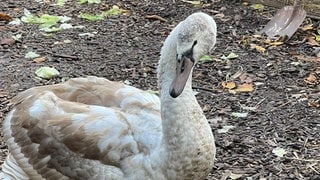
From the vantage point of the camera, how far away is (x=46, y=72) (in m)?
6.96

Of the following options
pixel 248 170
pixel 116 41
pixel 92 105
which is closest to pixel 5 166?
pixel 92 105

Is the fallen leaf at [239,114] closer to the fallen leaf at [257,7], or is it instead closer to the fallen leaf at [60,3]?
the fallen leaf at [257,7]

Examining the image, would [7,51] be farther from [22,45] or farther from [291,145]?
[291,145]

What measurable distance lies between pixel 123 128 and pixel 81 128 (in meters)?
0.27

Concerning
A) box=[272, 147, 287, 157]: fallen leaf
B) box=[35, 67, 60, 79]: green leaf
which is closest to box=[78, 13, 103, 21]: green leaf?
box=[35, 67, 60, 79]: green leaf

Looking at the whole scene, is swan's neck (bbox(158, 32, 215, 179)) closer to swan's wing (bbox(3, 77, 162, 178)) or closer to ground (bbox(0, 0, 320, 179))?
swan's wing (bbox(3, 77, 162, 178))

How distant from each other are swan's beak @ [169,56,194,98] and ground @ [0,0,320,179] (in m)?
1.40

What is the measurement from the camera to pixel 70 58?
7.41 m

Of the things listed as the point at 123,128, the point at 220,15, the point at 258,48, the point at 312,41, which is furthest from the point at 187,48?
the point at 220,15

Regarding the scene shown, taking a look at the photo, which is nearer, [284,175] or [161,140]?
[161,140]

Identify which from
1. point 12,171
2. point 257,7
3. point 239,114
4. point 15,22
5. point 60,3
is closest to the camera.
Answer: point 12,171

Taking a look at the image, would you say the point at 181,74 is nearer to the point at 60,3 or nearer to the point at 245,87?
the point at 245,87

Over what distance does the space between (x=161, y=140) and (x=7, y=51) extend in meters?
3.94

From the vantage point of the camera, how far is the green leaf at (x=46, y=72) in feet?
22.7
